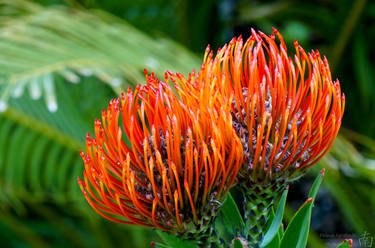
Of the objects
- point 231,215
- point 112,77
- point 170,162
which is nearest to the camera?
point 170,162

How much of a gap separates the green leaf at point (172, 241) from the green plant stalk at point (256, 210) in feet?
0.23

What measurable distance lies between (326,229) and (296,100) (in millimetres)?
1941

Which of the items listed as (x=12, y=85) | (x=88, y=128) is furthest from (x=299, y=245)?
(x=88, y=128)

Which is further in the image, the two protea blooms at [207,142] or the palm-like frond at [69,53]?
the palm-like frond at [69,53]

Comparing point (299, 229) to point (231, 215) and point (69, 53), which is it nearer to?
point (231, 215)

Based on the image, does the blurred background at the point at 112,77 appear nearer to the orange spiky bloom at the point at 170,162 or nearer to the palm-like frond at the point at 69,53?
the palm-like frond at the point at 69,53

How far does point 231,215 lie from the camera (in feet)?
1.81

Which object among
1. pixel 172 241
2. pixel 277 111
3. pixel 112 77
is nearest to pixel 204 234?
pixel 172 241

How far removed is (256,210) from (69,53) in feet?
3.14

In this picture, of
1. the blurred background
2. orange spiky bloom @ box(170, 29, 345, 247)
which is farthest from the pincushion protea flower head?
the blurred background

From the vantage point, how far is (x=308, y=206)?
485 millimetres

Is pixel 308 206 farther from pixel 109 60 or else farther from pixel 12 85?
pixel 109 60

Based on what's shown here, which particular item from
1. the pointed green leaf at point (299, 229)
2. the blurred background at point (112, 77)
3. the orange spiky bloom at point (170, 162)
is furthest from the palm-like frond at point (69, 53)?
the pointed green leaf at point (299, 229)

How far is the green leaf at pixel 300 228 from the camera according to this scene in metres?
0.48
